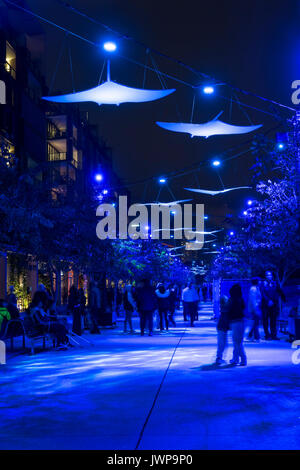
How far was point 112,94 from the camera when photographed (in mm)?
13172

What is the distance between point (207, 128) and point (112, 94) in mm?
3341

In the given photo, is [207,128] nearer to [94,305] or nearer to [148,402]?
[94,305]

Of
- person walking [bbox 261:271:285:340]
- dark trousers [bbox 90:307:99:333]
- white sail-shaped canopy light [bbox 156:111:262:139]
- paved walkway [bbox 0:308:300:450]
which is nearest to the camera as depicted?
paved walkway [bbox 0:308:300:450]

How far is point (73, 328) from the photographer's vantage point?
64.3 ft

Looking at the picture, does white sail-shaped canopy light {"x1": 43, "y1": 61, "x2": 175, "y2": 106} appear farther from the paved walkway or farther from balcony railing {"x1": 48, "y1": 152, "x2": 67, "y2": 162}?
balcony railing {"x1": 48, "y1": 152, "x2": 67, "y2": 162}

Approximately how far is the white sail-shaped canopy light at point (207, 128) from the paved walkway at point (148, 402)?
Result: 5.37 m

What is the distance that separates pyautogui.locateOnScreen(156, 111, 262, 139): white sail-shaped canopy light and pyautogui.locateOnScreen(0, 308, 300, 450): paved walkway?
537 centimetres

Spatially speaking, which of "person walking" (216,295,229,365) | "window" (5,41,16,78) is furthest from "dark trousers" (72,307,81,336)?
"window" (5,41,16,78)

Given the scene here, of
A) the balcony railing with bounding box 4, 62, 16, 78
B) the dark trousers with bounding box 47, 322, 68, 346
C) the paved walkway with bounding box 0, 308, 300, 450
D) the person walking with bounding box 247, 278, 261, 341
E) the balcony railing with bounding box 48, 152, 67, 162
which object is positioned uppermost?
the balcony railing with bounding box 4, 62, 16, 78

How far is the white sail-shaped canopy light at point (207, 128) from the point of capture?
49.2ft

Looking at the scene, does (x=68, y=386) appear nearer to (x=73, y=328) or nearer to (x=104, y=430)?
(x=104, y=430)

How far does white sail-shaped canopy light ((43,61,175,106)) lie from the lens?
12742 millimetres

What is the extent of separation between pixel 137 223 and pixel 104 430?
139 ft

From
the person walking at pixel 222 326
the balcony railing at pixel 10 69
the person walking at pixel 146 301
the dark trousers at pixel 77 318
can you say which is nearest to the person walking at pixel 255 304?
the person walking at pixel 146 301
